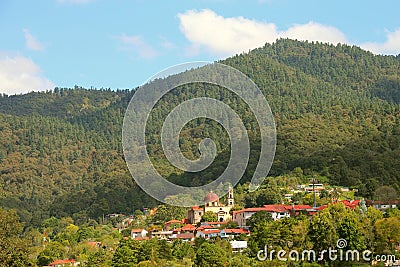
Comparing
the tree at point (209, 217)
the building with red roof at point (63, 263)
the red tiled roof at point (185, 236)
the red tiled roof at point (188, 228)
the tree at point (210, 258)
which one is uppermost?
the tree at point (209, 217)

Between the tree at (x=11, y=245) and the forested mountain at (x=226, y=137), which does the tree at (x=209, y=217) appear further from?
the tree at (x=11, y=245)

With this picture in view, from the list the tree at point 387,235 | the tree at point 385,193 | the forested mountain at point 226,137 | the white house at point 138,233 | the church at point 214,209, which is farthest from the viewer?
the forested mountain at point 226,137

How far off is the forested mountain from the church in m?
10.3

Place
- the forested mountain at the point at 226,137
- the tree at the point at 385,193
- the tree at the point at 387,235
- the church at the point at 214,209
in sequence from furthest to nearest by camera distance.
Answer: the forested mountain at the point at 226,137 → the church at the point at 214,209 → the tree at the point at 385,193 → the tree at the point at 387,235

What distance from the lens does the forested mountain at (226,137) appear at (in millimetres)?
66500

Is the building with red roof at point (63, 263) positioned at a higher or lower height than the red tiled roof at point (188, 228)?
lower

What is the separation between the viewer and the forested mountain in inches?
2618

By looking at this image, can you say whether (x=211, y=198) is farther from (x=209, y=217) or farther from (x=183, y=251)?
(x=183, y=251)

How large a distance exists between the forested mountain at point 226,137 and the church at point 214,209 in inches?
405

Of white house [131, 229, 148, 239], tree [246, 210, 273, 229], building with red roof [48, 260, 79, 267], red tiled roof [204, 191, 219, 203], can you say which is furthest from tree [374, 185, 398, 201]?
building with red roof [48, 260, 79, 267]

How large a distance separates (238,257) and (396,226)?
25.5 ft

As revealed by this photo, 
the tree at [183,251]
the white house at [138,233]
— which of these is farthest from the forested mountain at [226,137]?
the tree at [183,251]

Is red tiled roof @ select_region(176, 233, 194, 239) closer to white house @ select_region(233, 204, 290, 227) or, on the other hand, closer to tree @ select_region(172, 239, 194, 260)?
white house @ select_region(233, 204, 290, 227)

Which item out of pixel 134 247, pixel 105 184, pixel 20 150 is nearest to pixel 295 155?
pixel 105 184
